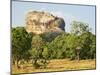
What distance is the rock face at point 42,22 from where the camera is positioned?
2441 mm

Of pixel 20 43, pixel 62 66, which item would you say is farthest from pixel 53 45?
pixel 20 43

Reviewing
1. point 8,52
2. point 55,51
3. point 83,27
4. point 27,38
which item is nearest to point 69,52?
point 55,51

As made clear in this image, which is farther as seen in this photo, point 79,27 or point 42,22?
point 79,27

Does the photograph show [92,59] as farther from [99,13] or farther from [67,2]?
[67,2]

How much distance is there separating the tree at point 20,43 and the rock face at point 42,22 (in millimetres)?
79

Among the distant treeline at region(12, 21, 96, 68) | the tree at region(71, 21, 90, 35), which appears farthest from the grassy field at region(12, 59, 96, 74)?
the tree at region(71, 21, 90, 35)

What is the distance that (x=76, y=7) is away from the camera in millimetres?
2646

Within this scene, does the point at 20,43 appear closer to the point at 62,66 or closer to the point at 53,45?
the point at 53,45

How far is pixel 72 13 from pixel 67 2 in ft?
0.44

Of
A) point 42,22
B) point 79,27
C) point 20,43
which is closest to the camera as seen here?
point 20,43

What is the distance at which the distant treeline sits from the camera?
93.9 inches

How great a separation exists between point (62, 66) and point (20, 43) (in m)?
0.53

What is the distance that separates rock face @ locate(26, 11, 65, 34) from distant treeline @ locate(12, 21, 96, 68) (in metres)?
0.05

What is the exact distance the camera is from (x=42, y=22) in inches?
98.0
